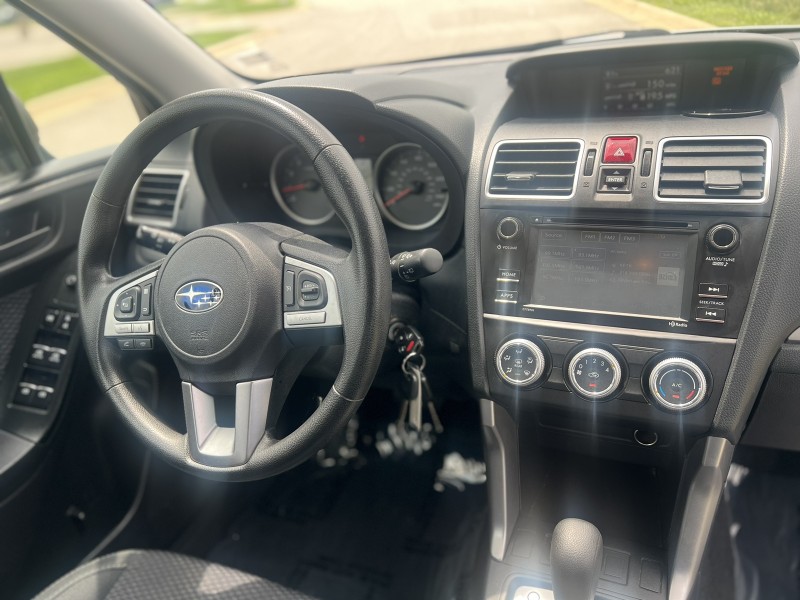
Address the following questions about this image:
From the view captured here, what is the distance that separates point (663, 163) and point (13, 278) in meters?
1.51

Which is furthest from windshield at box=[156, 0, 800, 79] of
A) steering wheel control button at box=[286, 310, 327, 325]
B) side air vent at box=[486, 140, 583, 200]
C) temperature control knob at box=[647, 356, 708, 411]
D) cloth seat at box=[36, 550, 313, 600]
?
cloth seat at box=[36, 550, 313, 600]

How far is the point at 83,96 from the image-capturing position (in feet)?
8.05

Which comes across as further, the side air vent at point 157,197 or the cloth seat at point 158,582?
the side air vent at point 157,197

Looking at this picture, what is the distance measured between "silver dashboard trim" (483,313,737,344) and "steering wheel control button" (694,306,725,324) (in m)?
0.03

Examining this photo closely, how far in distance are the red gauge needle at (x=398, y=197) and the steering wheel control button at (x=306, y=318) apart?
0.62 metres

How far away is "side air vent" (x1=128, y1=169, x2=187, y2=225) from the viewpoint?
1777 millimetres

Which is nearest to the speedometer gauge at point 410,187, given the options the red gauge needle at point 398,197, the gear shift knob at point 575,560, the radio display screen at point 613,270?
the red gauge needle at point 398,197

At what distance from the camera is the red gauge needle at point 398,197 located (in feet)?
5.25

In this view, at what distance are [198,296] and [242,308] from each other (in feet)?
0.29

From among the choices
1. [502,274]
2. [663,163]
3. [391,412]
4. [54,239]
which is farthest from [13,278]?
[663,163]

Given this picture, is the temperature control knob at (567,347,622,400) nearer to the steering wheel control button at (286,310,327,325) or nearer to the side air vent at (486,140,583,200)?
the side air vent at (486,140,583,200)

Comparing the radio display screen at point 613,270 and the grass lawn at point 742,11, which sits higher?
the grass lawn at point 742,11

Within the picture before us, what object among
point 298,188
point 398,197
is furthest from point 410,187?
point 298,188

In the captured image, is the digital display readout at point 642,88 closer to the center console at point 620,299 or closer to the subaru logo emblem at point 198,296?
the center console at point 620,299
